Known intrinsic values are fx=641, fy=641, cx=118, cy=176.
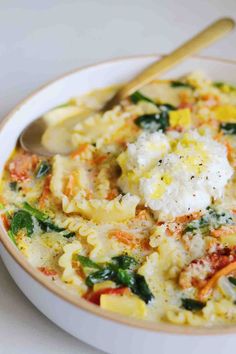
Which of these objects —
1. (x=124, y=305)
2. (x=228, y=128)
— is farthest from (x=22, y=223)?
(x=228, y=128)

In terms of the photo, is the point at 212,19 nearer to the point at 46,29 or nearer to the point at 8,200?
the point at 46,29

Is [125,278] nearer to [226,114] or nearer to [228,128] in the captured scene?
[228,128]

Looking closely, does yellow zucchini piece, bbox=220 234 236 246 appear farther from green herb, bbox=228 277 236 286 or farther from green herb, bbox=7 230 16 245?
green herb, bbox=7 230 16 245

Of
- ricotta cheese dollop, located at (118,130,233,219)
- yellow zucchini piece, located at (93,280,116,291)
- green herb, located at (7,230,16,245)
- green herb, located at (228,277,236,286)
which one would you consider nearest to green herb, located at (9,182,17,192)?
green herb, located at (7,230,16,245)

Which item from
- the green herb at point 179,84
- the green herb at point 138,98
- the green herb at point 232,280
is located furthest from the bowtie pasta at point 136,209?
the green herb at point 179,84

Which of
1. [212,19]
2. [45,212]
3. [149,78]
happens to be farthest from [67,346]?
[212,19]

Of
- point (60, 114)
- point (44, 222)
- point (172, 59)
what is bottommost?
point (44, 222)
